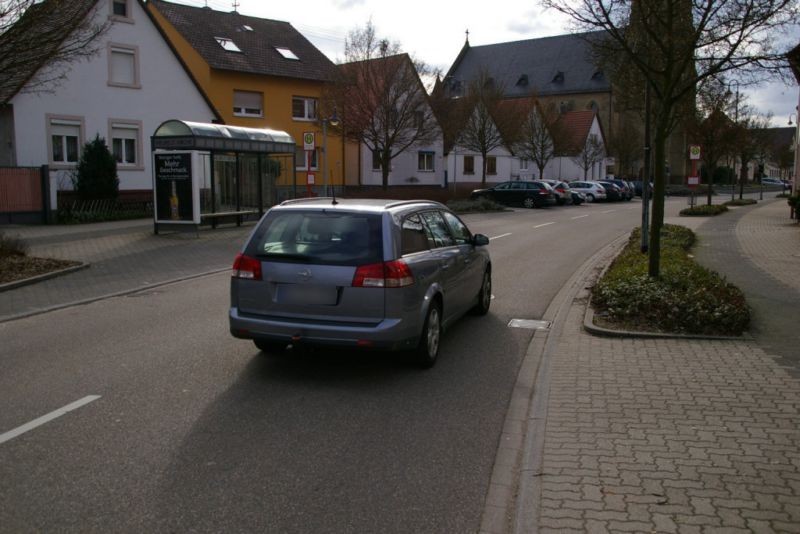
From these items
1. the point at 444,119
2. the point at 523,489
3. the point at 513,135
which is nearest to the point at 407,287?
the point at 523,489

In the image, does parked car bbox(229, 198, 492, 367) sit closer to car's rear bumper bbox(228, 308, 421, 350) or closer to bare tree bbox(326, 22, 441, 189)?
car's rear bumper bbox(228, 308, 421, 350)

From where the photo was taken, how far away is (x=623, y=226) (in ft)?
87.9

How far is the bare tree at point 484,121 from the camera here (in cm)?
4497

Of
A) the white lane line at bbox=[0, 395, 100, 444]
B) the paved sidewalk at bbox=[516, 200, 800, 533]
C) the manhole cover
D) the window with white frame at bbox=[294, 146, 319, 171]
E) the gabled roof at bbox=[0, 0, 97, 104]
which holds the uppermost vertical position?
the gabled roof at bbox=[0, 0, 97, 104]

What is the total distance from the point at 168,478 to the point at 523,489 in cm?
205

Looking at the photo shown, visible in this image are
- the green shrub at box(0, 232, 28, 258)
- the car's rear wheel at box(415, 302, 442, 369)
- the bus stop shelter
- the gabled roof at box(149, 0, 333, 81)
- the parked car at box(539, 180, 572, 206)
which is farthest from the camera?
the parked car at box(539, 180, 572, 206)

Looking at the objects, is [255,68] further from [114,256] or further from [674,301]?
[674,301]

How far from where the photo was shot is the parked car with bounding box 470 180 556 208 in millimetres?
38938

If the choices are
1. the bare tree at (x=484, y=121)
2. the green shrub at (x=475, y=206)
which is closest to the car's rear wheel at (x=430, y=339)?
the green shrub at (x=475, y=206)

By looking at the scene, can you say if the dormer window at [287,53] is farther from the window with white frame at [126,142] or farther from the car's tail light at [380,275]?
the car's tail light at [380,275]

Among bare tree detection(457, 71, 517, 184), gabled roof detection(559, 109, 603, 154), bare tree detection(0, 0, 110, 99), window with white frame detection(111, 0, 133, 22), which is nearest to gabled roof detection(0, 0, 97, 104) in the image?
bare tree detection(0, 0, 110, 99)

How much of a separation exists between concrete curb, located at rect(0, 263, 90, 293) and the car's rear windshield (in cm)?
679

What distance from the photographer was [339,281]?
20.6 ft

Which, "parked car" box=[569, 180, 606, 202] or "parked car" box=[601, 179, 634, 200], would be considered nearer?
"parked car" box=[569, 180, 606, 202]
